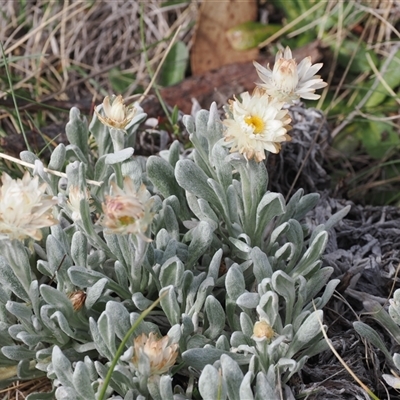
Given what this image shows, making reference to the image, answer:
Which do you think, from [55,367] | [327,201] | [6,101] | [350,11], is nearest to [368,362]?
[327,201]

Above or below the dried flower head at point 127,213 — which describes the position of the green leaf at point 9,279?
below

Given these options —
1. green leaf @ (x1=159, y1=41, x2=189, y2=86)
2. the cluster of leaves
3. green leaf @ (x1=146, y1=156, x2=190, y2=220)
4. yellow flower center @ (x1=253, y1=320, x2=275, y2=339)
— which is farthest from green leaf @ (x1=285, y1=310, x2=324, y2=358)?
green leaf @ (x1=159, y1=41, x2=189, y2=86)

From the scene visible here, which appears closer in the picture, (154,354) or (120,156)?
(154,354)

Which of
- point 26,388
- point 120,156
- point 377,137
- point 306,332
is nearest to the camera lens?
point 306,332

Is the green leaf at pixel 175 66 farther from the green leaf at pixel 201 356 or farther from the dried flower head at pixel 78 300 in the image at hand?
the green leaf at pixel 201 356

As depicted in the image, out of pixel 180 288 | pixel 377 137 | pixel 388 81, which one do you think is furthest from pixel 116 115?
pixel 388 81

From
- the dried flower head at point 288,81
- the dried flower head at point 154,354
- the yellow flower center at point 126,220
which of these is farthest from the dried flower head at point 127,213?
the dried flower head at point 288,81

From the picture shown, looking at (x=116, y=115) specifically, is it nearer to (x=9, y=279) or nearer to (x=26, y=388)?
(x=9, y=279)
